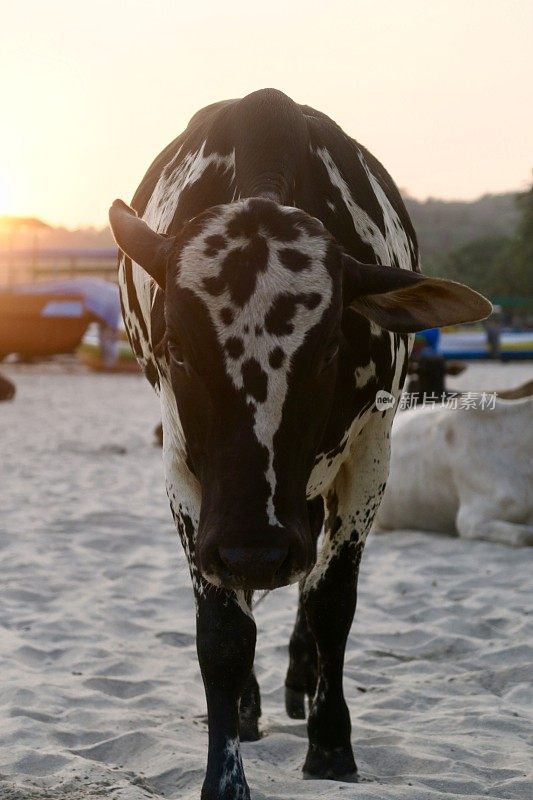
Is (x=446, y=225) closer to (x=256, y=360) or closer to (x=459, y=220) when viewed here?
(x=459, y=220)

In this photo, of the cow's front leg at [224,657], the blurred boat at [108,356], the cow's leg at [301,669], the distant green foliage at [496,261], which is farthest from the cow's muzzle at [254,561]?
the distant green foliage at [496,261]

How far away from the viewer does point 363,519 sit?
3.41m

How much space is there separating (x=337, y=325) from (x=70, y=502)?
557 cm

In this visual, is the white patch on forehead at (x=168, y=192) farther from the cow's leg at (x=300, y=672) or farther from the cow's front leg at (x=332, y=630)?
the cow's leg at (x=300, y=672)

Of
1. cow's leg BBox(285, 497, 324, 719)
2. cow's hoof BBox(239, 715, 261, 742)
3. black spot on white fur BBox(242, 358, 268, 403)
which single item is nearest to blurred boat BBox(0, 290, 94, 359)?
cow's leg BBox(285, 497, 324, 719)

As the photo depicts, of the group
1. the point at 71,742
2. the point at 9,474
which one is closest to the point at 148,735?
the point at 71,742

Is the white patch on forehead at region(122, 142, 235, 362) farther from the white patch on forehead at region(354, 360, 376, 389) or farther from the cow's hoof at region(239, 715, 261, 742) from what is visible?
the cow's hoof at region(239, 715, 261, 742)

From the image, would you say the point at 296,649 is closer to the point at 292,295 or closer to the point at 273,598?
the point at 273,598

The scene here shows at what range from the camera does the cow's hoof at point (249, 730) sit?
351 centimetres

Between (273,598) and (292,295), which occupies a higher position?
(292,295)

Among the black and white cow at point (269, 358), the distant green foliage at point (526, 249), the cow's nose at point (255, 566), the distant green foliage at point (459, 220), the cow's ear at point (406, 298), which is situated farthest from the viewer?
the distant green foliage at point (459, 220)

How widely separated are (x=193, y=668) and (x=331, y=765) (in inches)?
45.4

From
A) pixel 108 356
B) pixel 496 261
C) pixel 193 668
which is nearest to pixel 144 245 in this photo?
pixel 193 668

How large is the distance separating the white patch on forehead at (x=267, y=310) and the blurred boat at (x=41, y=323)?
2439cm
